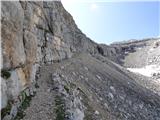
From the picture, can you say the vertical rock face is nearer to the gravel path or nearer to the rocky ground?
the gravel path

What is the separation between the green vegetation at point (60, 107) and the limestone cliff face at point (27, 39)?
2499 mm

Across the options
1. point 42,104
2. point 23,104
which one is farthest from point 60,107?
point 23,104

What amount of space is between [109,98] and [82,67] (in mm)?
7642

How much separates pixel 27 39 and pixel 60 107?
553 centimetres

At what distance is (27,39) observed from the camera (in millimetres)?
20797

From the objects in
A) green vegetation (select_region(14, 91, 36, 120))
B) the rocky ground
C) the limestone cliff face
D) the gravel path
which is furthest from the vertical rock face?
the rocky ground

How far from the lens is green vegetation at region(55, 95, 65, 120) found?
18000mm

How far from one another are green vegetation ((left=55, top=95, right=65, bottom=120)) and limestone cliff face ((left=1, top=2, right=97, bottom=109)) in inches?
98.4

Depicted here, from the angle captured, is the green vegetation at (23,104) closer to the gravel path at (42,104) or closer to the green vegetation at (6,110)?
the gravel path at (42,104)

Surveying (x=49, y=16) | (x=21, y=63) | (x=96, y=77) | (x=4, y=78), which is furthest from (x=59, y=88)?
(x=49, y=16)

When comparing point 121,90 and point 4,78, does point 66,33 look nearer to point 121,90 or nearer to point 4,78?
point 121,90

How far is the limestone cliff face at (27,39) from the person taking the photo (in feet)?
56.7

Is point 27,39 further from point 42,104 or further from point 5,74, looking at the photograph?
point 42,104

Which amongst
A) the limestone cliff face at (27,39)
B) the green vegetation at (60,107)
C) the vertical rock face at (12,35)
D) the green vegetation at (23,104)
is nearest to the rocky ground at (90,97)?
the green vegetation at (60,107)
